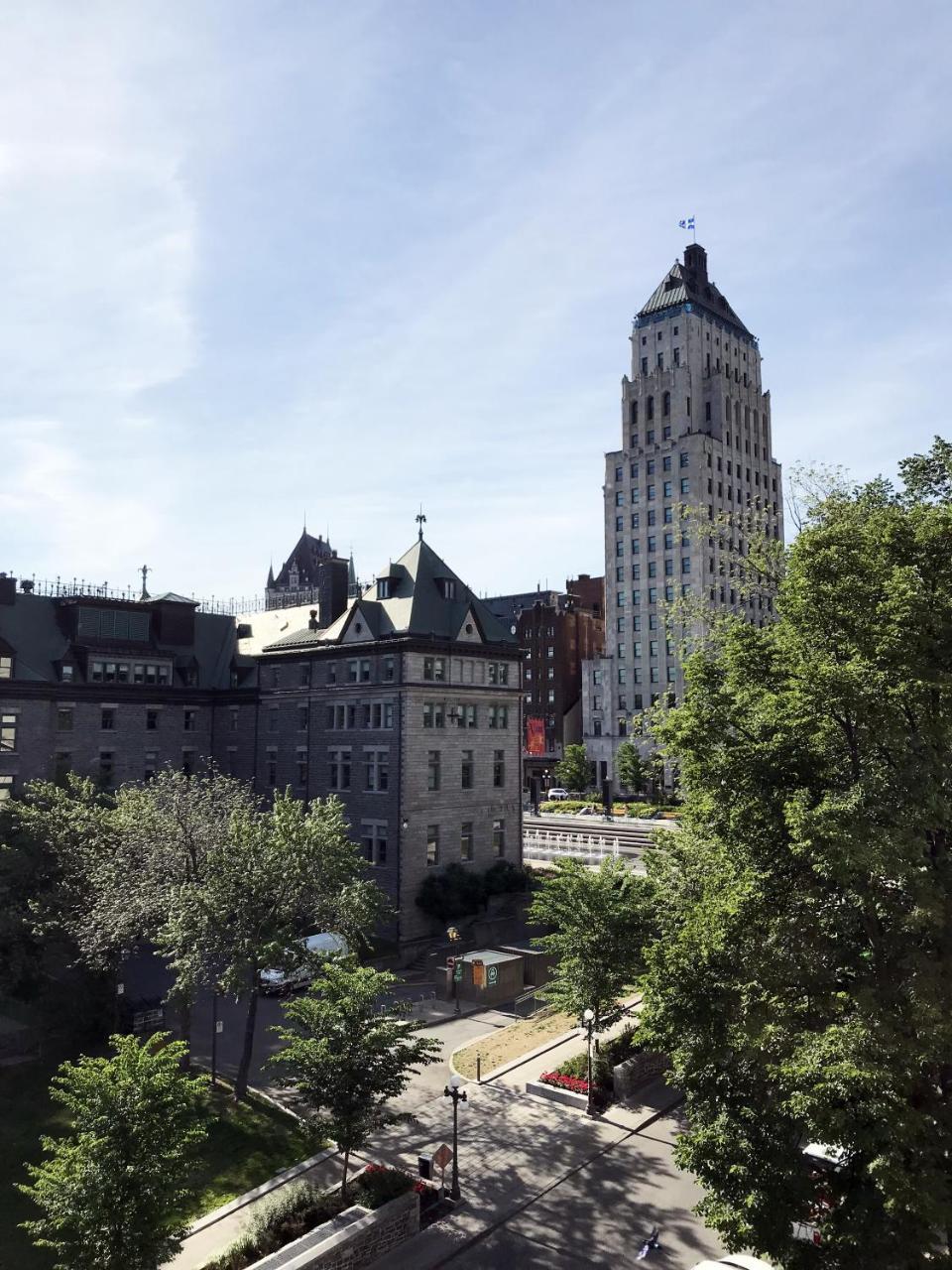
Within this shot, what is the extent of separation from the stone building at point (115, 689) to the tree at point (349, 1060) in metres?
31.1

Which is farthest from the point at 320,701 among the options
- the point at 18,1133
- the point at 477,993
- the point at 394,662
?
the point at 18,1133

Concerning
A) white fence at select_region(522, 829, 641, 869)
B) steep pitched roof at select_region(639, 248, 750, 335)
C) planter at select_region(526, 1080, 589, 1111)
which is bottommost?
planter at select_region(526, 1080, 589, 1111)

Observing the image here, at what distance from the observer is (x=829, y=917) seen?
50.7 feet

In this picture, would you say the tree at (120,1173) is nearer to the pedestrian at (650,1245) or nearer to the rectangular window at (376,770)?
the pedestrian at (650,1245)

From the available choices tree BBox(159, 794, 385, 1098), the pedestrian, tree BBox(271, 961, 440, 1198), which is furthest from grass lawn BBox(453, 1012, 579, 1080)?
the pedestrian

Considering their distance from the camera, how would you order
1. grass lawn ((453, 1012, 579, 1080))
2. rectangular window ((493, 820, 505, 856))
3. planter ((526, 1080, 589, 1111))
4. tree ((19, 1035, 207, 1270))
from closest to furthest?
tree ((19, 1035, 207, 1270))
planter ((526, 1080, 589, 1111))
grass lawn ((453, 1012, 579, 1080))
rectangular window ((493, 820, 505, 856))

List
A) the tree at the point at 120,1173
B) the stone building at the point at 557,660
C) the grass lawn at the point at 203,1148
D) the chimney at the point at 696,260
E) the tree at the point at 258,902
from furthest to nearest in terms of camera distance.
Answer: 1. the stone building at the point at 557,660
2. the chimney at the point at 696,260
3. the tree at the point at 258,902
4. the grass lawn at the point at 203,1148
5. the tree at the point at 120,1173

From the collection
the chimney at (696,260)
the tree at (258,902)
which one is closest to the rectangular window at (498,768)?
the tree at (258,902)

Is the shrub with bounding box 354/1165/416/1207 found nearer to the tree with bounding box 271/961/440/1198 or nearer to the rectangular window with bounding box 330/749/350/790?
the tree with bounding box 271/961/440/1198

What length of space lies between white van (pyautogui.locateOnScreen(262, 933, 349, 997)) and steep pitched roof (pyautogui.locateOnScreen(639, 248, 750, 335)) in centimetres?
8927

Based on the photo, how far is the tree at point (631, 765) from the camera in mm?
87250

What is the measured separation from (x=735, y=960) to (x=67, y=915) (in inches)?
915

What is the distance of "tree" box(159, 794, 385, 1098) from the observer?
23.9m

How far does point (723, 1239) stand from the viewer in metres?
14.2
